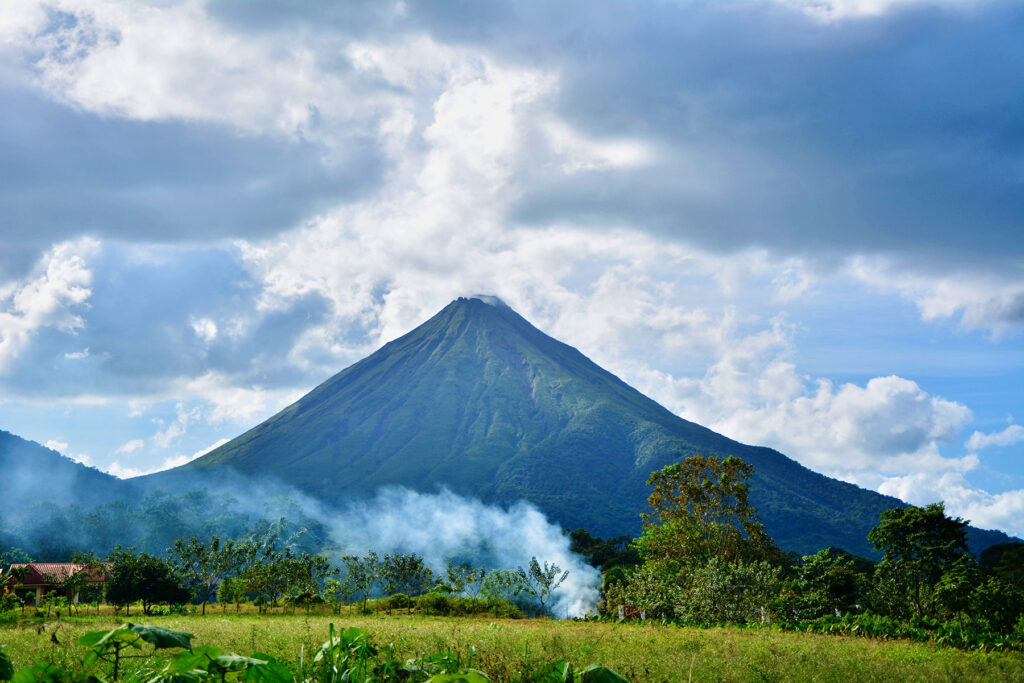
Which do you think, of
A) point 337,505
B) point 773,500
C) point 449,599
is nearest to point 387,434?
point 337,505

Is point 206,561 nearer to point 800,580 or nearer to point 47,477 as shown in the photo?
point 800,580

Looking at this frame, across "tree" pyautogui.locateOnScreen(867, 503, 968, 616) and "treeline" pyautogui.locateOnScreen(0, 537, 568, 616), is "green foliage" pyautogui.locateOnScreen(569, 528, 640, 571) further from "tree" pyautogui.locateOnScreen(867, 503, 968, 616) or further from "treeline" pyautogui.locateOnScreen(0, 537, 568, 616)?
"tree" pyautogui.locateOnScreen(867, 503, 968, 616)

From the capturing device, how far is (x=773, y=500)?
4823 inches

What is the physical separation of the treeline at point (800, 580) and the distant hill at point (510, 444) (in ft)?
222

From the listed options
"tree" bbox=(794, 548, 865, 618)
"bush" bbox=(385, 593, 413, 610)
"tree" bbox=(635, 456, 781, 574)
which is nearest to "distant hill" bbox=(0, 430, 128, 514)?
"bush" bbox=(385, 593, 413, 610)

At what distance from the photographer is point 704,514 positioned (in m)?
38.2

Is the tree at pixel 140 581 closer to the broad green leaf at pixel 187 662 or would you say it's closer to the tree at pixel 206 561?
the tree at pixel 206 561

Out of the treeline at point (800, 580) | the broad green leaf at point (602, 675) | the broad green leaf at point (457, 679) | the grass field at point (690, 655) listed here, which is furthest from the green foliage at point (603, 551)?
Result: the broad green leaf at point (457, 679)

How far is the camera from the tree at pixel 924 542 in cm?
2947

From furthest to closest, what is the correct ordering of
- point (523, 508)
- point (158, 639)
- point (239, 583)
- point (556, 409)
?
point (556, 409) → point (523, 508) → point (239, 583) → point (158, 639)

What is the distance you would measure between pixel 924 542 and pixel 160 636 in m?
33.5

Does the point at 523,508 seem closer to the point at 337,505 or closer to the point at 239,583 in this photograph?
the point at 337,505

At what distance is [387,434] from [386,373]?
26.6 metres

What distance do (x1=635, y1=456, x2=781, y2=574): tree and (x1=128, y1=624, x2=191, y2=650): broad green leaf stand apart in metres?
35.8
